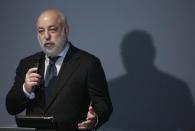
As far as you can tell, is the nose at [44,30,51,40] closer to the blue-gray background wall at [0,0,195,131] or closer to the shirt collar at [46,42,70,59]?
the shirt collar at [46,42,70,59]

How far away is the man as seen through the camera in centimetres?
178

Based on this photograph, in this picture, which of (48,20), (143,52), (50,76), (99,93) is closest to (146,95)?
(143,52)

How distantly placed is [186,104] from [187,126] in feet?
0.43

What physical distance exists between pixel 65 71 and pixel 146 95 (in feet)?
2.34

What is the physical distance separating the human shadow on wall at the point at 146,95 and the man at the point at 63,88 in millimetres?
A: 552

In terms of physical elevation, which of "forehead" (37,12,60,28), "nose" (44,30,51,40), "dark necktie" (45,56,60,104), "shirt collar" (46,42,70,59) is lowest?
"dark necktie" (45,56,60,104)

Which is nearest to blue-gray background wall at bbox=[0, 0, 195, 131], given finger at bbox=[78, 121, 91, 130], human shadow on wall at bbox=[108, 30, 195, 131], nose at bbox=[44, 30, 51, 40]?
human shadow on wall at bbox=[108, 30, 195, 131]

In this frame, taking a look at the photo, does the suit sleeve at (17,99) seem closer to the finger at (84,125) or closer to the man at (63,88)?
the man at (63,88)

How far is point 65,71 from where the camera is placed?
5.94 ft

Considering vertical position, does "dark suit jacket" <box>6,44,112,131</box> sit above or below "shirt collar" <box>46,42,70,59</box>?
below

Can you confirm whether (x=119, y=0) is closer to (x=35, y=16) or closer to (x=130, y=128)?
(x=35, y=16)

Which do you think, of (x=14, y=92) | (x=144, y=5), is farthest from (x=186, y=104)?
(x=14, y=92)

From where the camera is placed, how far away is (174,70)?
2309 millimetres

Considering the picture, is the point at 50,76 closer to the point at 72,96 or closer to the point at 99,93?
the point at 72,96
